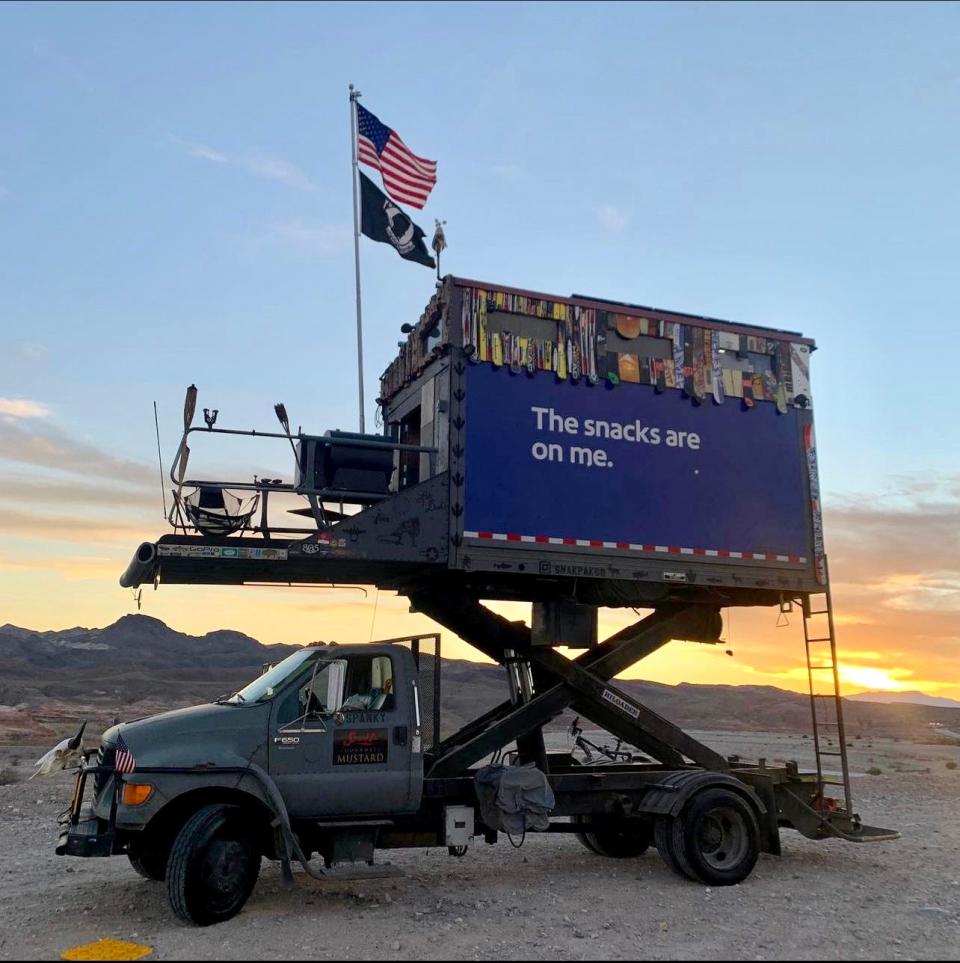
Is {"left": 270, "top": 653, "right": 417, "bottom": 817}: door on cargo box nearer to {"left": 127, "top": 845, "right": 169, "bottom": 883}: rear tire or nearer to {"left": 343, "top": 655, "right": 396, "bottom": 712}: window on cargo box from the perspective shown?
{"left": 343, "top": 655, "right": 396, "bottom": 712}: window on cargo box

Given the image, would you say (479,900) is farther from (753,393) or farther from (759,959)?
(753,393)

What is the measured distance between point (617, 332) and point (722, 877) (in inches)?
249

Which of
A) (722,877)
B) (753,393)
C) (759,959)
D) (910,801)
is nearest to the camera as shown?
(759,959)

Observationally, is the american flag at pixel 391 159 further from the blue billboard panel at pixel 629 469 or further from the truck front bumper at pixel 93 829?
the truck front bumper at pixel 93 829

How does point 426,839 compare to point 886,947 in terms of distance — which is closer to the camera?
point 886,947

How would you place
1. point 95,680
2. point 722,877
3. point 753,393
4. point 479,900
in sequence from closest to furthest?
point 479,900, point 722,877, point 753,393, point 95,680

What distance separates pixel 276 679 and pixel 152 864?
212 centimetres

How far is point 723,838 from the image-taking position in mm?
10711

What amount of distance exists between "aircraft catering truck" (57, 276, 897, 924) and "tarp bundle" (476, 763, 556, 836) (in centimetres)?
2

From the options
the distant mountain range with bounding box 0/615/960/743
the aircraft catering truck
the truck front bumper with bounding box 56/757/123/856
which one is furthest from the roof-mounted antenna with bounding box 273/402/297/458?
the distant mountain range with bounding box 0/615/960/743

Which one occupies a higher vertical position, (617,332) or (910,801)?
(617,332)

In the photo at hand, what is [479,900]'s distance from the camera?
9406mm

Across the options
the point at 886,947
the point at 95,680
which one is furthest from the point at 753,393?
the point at 95,680

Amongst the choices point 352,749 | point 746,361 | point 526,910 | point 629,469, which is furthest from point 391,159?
point 526,910
